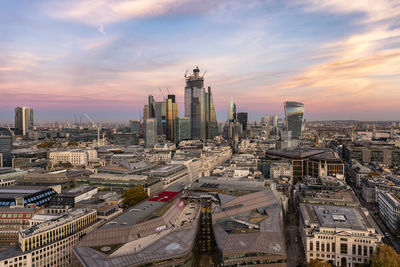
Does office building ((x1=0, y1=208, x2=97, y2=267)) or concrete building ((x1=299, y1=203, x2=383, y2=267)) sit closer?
office building ((x1=0, y1=208, x2=97, y2=267))

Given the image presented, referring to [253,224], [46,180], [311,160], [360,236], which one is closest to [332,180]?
[311,160]

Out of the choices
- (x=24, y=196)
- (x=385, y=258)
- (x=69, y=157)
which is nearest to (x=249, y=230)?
(x=385, y=258)

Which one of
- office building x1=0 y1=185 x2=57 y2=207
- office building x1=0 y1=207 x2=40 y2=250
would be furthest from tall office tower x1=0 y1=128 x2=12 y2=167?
office building x1=0 y1=207 x2=40 y2=250

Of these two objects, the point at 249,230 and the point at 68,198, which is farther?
the point at 68,198

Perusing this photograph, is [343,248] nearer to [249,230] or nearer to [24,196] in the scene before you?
[249,230]

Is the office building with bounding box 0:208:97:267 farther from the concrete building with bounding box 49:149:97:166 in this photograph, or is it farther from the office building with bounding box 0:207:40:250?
the concrete building with bounding box 49:149:97:166

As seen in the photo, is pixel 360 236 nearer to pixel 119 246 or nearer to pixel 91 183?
pixel 119 246

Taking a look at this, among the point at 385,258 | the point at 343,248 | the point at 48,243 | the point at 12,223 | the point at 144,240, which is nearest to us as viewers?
→ the point at 385,258
